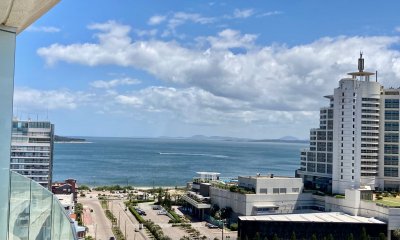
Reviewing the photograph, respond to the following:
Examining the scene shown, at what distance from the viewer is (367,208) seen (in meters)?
19.1

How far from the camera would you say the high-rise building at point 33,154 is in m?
25.3

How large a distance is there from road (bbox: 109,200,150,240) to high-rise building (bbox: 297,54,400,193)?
9.79 meters

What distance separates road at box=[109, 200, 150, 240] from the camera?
65.7ft

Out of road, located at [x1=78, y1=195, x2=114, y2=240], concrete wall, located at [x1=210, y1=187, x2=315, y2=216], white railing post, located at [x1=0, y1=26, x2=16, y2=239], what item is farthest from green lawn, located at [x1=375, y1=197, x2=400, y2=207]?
white railing post, located at [x1=0, y1=26, x2=16, y2=239]

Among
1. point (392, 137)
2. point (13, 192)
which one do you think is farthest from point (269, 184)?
point (13, 192)

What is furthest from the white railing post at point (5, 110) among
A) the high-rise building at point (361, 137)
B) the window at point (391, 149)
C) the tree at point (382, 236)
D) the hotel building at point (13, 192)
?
the window at point (391, 149)

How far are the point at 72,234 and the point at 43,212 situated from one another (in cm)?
30

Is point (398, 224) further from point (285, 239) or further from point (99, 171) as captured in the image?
point (99, 171)

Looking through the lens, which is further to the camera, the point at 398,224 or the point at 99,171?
the point at 99,171

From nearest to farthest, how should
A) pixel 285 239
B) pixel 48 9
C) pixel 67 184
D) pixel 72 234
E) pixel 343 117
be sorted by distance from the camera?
pixel 48 9, pixel 72 234, pixel 285 239, pixel 343 117, pixel 67 184

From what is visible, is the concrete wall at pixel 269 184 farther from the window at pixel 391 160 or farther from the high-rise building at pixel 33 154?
the high-rise building at pixel 33 154

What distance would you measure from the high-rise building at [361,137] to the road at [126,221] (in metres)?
9.79

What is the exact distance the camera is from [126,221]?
23344 millimetres

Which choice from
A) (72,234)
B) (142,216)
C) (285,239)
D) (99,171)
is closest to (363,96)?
(285,239)
